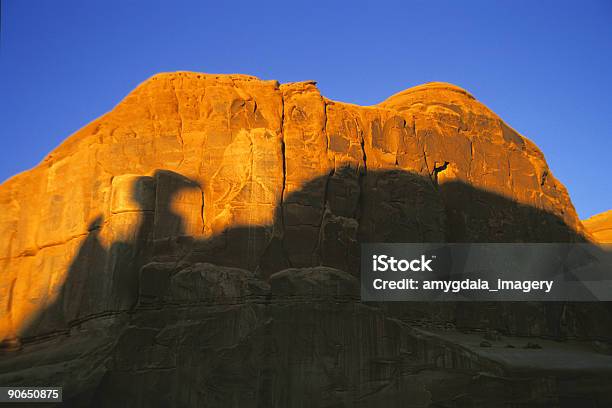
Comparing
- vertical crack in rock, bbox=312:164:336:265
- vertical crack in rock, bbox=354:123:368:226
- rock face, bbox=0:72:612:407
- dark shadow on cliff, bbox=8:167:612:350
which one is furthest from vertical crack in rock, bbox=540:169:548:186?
vertical crack in rock, bbox=312:164:336:265

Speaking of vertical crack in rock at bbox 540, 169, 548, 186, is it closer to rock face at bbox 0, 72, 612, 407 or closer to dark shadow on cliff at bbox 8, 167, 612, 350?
rock face at bbox 0, 72, 612, 407

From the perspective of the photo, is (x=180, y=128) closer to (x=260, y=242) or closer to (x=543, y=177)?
(x=260, y=242)

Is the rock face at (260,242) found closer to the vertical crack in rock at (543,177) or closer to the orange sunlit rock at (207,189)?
the orange sunlit rock at (207,189)

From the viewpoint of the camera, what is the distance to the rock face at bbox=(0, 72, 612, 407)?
36125 mm

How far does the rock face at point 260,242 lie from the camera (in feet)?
119

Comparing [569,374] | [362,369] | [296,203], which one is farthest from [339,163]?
[569,374]

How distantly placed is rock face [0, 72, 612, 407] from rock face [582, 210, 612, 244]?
4266 millimetres

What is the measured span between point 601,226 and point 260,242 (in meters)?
26.8

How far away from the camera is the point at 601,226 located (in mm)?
57594

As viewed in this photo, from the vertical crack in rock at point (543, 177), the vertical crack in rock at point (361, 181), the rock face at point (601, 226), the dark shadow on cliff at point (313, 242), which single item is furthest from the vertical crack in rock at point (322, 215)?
the rock face at point (601, 226)

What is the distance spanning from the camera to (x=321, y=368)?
35.9 metres

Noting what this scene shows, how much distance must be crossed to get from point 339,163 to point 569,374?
14448mm

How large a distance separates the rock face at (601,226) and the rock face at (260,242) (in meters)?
4.27

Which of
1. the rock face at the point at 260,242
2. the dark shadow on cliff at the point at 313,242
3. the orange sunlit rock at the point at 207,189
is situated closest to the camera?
the rock face at the point at 260,242
